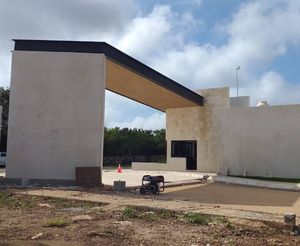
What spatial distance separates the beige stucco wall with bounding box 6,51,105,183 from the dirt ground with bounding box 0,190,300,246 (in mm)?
5642

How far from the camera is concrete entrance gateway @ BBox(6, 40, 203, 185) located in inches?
688

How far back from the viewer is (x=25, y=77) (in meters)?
17.9

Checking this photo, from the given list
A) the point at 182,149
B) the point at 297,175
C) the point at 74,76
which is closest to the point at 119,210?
the point at 74,76

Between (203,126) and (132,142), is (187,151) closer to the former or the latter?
(203,126)

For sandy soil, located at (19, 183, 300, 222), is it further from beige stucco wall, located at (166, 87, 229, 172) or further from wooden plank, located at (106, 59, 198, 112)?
beige stucco wall, located at (166, 87, 229, 172)

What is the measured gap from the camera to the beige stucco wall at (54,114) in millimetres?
17484

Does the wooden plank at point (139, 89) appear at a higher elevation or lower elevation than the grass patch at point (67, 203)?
higher

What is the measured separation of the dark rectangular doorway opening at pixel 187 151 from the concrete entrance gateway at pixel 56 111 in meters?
16.6

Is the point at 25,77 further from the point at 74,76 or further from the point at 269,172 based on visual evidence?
the point at 269,172

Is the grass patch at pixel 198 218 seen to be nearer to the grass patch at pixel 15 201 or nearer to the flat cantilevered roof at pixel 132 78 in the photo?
the grass patch at pixel 15 201

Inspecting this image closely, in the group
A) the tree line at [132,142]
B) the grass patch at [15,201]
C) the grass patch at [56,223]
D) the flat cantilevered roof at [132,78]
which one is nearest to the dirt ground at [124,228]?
the grass patch at [56,223]

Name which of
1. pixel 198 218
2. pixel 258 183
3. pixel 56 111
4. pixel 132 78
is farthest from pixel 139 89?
pixel 198 218

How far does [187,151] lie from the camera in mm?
33625

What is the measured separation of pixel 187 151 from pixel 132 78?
12.4 meters
